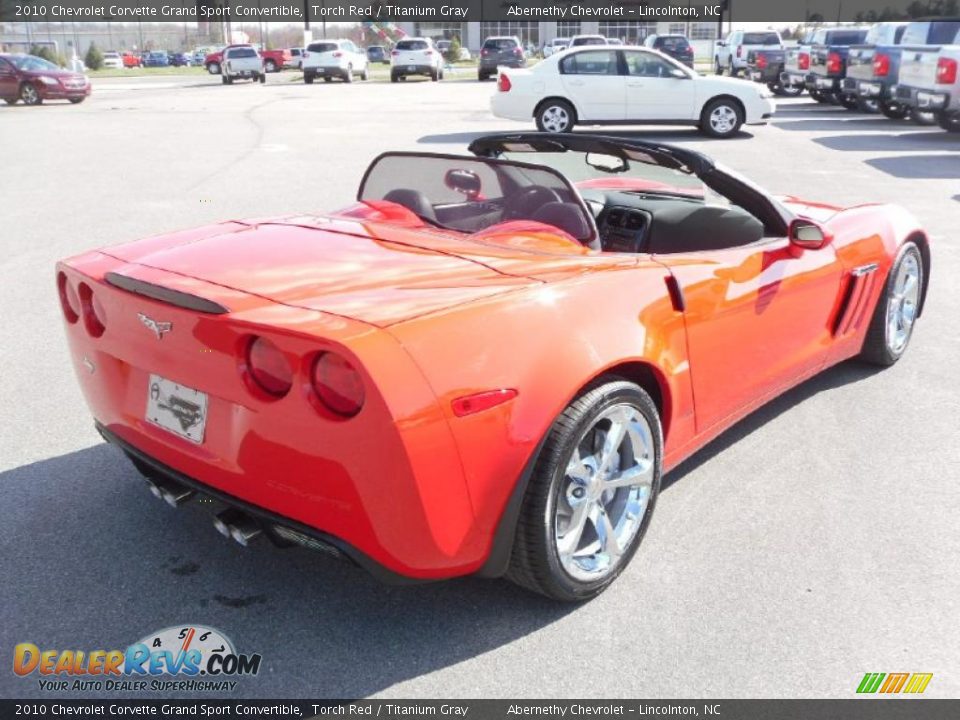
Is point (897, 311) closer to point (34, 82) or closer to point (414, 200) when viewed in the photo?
point (414, 200)

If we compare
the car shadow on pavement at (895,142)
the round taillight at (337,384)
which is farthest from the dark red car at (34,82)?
the round taillight at (337,384)

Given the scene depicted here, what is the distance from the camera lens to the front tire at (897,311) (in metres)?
4.77

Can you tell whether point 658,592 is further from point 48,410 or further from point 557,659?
point 48,410

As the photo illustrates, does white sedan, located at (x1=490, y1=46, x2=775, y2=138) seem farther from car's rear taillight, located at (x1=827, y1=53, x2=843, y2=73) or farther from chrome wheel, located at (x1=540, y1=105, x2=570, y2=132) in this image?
car's rear taillight, located at (x1=827, y1=53, x2=843, y2=73)

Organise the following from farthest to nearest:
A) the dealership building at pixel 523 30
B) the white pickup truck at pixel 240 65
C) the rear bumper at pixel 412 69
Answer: the dealership building at pixel 523 30 < the white pickup truck at pixel 240 65 < the rear bumper at pixel 412 69

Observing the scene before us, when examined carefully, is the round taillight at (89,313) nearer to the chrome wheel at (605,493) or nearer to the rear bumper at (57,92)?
the chrome wheel at (605,493)

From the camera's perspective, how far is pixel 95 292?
295cm

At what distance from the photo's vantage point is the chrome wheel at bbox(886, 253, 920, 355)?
4871 mm

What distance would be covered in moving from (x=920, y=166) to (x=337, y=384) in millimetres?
12916

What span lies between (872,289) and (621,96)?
12.9m

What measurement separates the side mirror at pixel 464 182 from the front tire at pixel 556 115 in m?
13.3

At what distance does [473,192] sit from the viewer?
3787mm

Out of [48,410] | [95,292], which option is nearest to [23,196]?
[48,410]

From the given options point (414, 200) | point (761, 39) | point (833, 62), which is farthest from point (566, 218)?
point (761, 39)
